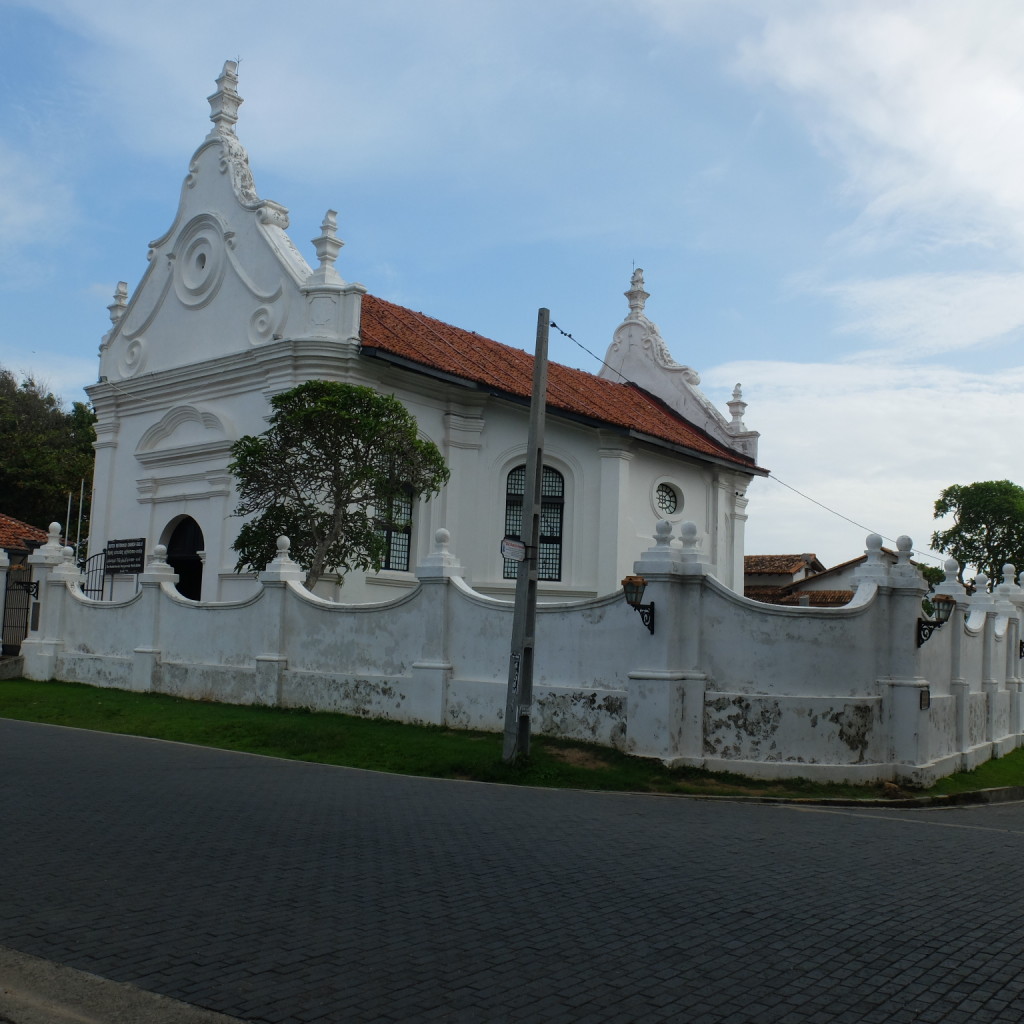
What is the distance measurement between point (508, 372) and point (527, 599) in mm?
15001

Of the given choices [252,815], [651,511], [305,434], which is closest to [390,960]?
[252,815]

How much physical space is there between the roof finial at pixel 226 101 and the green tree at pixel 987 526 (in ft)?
133


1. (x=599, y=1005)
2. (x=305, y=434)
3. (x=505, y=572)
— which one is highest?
(x=305, y=434)

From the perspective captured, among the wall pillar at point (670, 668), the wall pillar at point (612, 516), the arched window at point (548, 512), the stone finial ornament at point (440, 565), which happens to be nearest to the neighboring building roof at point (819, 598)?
the wall pillar at point (612, 516)

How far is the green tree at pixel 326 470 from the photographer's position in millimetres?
Result: 19031

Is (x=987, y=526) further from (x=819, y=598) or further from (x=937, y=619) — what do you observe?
(x=937, y=619)

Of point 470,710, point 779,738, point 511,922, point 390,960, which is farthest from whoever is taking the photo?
point 470,710

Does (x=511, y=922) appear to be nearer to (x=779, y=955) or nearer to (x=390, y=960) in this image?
(x=390, y=960)

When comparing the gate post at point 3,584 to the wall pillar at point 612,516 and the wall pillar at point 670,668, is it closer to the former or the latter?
the wall pillar at point 612,516

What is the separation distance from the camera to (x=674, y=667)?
1357 centimetres

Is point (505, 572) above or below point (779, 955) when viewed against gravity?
above

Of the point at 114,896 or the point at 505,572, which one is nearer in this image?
the point at 114,896

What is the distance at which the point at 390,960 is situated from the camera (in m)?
5.39

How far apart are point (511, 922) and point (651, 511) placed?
75.5ft
